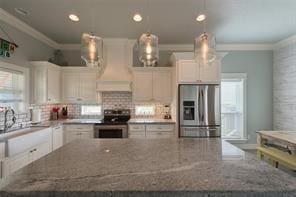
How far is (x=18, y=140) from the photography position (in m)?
3.22

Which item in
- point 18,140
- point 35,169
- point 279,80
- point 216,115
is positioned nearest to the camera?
point 35,169

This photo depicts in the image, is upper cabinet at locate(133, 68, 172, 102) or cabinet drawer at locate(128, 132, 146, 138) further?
upper cabinet at locate(133, 68, 172, 102)

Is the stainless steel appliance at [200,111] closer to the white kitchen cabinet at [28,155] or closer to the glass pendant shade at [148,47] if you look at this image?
the glass pendant shade at [148,47]

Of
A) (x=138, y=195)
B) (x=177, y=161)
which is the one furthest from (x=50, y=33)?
(x=138, y=195)

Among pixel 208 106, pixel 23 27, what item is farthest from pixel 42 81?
pixel 208 106

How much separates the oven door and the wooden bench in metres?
2.62

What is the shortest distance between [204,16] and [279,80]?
10.1 ft

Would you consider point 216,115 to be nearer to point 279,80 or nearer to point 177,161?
point 279,80

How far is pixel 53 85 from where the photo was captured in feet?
16.6

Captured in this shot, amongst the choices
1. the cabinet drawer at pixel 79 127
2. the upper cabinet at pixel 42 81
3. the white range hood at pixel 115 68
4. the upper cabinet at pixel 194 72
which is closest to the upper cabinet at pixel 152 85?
the white range hood at pixel 115 68

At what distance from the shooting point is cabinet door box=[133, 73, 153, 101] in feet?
17.7

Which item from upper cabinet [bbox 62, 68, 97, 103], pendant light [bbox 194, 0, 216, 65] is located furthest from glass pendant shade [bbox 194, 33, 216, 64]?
upper cabinet [bbox 62, 68, 97, 103]

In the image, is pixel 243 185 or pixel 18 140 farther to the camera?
pixel 18 140

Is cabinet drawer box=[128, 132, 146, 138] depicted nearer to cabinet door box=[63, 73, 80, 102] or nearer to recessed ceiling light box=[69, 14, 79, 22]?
cabinet door box=[63, 73, 80, 102]
